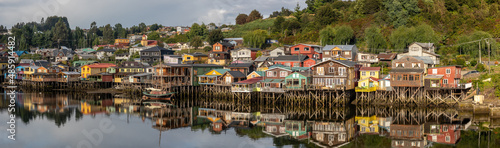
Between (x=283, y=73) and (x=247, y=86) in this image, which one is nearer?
(x=247, y=86)

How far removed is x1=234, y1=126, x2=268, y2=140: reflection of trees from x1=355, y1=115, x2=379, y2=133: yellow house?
26.8ft

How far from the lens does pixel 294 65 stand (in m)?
61.0

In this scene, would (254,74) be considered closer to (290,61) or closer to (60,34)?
(290,61)

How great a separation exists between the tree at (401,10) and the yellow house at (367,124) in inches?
1501

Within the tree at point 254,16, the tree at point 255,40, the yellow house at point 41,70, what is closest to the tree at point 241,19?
the tree at point 254,16

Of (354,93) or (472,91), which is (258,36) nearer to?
(354,93)

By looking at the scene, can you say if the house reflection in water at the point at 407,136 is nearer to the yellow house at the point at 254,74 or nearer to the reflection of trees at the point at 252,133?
the reflection of trees at the point at 252,133

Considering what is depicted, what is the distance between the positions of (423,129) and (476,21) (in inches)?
1788

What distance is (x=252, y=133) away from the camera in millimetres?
34469

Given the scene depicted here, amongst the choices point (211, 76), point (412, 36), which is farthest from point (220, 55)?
point (412, 36)

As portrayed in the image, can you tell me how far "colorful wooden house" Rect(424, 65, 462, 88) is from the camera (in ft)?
149

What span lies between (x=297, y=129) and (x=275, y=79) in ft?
53.7

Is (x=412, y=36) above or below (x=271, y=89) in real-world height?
above

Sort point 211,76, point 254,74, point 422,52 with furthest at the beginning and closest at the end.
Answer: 1. point 211,76
2. point 422,52
3. point 254,74
